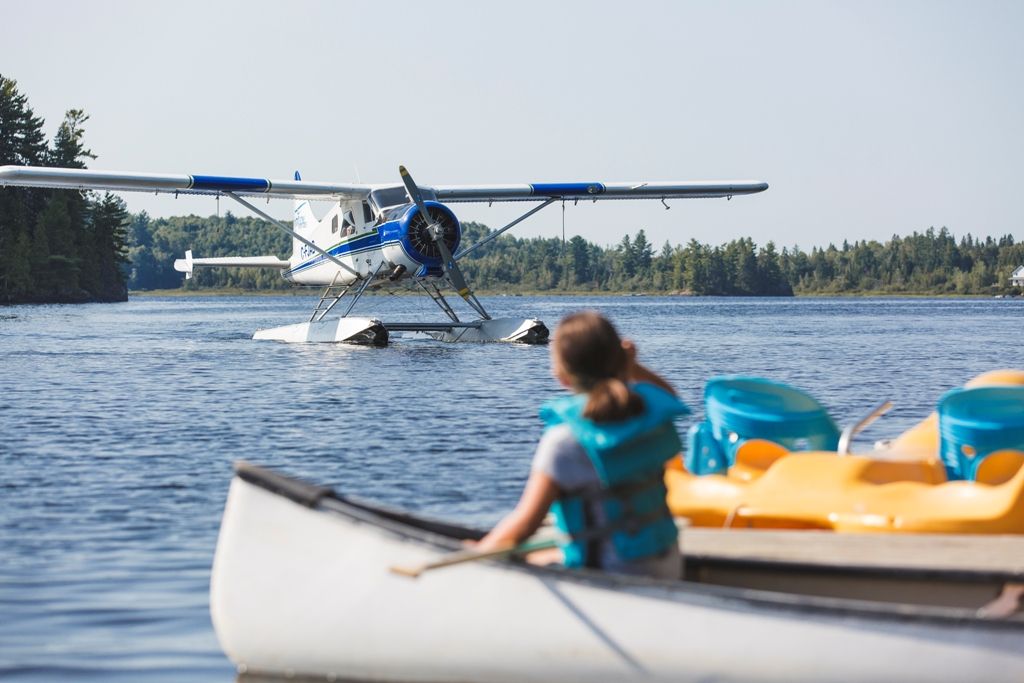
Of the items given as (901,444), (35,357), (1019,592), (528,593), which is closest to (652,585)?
(528,593)

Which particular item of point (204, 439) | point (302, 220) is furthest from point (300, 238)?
point (204, 439)

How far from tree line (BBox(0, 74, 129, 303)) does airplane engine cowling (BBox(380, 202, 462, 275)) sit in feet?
192

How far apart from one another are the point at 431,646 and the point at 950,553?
2.08m

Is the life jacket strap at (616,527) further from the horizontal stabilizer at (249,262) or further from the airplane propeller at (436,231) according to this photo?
the horizontal stabilizer at (249,262)

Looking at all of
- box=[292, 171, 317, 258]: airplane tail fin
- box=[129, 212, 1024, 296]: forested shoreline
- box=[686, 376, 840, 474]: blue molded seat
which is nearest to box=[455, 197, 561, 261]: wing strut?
box=[292, 171, 317, 258]: airplane tail fin

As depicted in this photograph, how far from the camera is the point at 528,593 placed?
4777 mm

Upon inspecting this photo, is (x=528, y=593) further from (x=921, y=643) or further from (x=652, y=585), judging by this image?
(x=921, y=643)

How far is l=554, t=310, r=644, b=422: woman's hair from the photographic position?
4312 mm

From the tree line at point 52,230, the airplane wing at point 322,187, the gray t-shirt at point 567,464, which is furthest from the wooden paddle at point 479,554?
the tree line at point 52,230

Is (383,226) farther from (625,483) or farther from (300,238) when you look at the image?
(625,483)

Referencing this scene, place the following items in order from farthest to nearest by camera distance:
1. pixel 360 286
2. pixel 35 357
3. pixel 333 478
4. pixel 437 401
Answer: pixel 360 286 < pixel 35 357 < pixel 437 401 < pixel 333 478

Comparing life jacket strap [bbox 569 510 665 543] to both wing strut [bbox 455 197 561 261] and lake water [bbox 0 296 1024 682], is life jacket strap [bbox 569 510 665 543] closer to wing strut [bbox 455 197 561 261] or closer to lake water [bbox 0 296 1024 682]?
lake water [bbox 0 296 1024 682]

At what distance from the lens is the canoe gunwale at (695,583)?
4.47m

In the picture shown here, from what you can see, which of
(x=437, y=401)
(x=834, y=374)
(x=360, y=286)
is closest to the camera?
(x=437, y=401)
